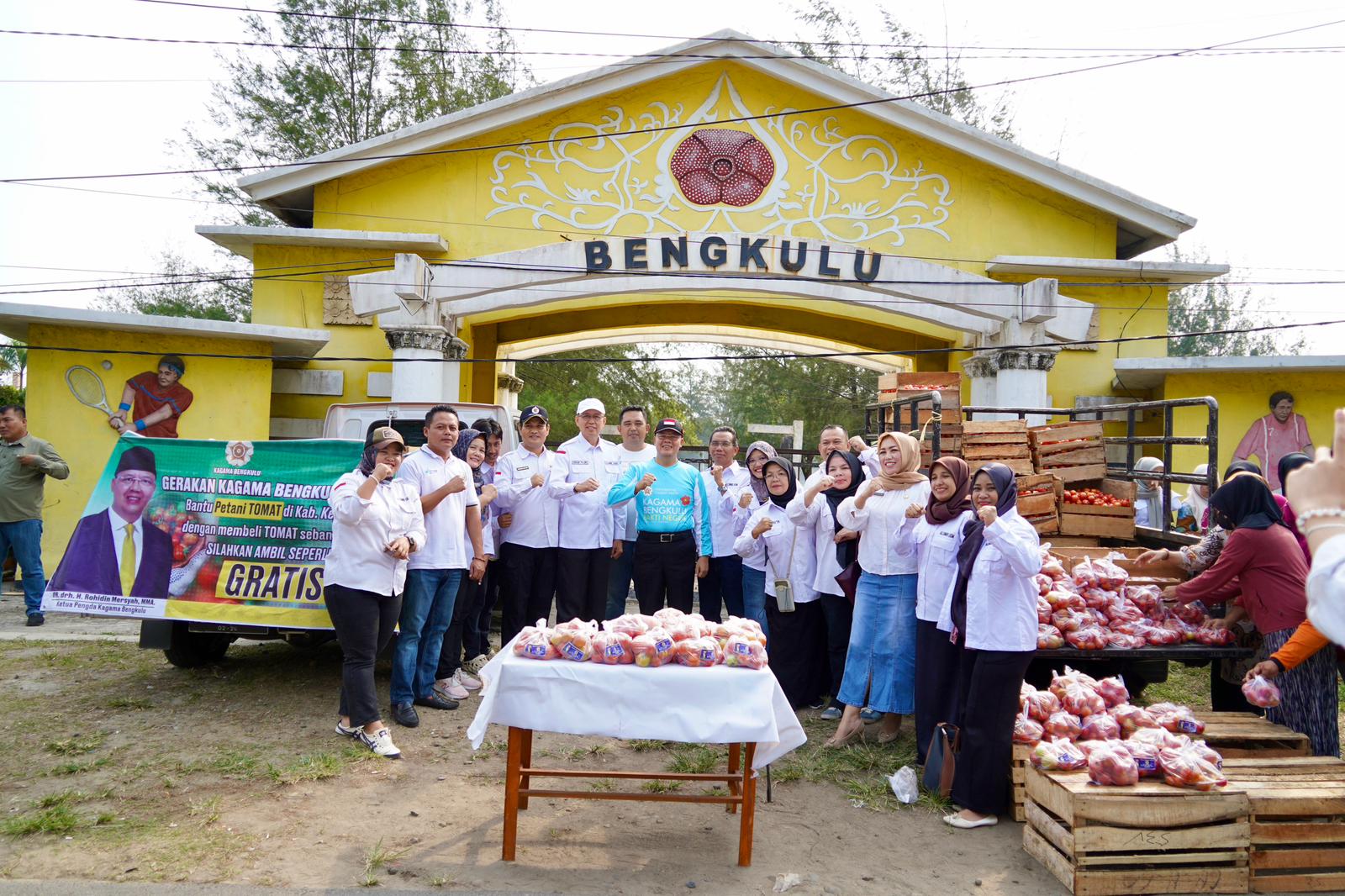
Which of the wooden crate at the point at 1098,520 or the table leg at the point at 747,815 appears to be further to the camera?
the wooden crate at the point at 1098,520

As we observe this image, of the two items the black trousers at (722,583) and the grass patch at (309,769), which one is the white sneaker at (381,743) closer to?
the grass patch at (309,769)

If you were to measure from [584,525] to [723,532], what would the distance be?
1270mm

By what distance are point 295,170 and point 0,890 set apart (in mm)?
11303

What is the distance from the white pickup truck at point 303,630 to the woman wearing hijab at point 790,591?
2.86 meters

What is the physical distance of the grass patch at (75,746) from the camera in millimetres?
5500

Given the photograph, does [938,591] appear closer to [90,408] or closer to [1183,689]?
[1183,689]

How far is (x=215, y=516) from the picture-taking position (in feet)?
22.0

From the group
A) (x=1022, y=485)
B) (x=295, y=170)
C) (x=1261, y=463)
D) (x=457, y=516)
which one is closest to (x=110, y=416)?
(x=295, y=170)

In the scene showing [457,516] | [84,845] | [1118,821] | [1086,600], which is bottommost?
[84,845]

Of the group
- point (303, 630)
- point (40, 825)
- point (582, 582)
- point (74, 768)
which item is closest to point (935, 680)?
point (582, 582)

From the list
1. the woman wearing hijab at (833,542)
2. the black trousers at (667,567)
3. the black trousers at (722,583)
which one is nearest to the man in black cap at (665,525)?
the black trousers at (667,567)

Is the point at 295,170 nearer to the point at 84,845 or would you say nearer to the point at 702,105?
the point at 702,105

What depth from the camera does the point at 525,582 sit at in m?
7.44

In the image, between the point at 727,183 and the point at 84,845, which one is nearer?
the point at 84,845
